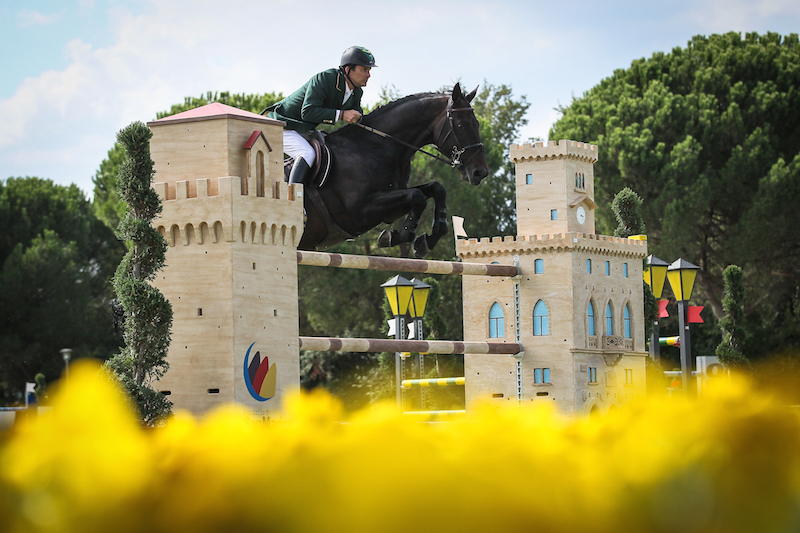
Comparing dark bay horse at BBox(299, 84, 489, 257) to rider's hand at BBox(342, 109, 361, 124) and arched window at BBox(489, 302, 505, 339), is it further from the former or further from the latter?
arched window at BBox(489, 302, 505, 339)

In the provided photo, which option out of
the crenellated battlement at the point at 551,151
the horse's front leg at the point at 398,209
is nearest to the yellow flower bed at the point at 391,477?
the horse's front leg at the point at 398,209

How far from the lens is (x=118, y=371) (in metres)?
10.0

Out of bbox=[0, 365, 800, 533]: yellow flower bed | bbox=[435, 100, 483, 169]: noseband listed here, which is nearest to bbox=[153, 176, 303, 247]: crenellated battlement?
bbox=[435, 100, 483, 169]: noseband

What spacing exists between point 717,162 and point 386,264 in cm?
2767

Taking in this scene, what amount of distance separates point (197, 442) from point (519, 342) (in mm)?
17104

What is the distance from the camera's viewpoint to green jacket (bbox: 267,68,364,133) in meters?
11.1

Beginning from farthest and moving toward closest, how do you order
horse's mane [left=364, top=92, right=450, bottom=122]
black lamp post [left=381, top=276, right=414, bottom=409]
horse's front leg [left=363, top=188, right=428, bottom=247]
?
1. black lamp post [left=381, top=276, right=414, bottom=409]
2. horse's mane [left=364, top=92, right=450, bottom=122]
3. horse's front leg [left=363, top=188, right=428, bottom=247]

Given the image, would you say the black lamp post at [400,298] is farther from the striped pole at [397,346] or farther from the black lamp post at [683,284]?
the black lamp post at [683,284]

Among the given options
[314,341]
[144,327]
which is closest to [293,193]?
[144,327]

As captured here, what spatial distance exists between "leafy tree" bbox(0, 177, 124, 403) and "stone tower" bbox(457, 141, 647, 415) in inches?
735

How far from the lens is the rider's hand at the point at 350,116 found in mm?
11062

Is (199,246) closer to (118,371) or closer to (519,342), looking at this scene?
(118,371)

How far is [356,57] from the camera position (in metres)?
11.2

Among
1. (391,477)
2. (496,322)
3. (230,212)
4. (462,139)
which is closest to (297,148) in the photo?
(230,212)
